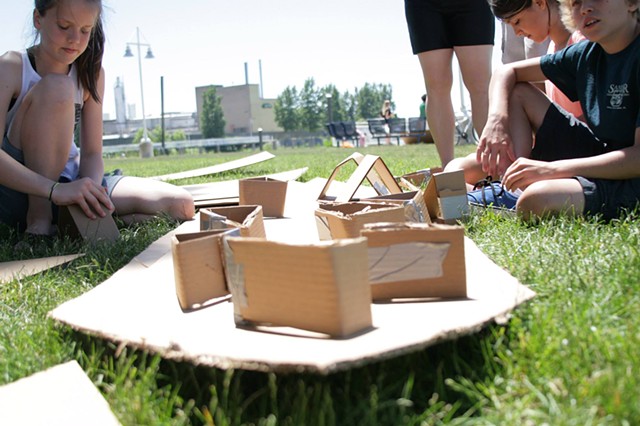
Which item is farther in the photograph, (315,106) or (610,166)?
(315,106)

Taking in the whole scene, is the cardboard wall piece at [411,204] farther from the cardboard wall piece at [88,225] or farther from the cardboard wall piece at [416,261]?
the cardboard wall piece at [88,225]

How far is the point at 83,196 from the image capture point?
2840mm

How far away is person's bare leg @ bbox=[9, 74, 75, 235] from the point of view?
9.61 ft

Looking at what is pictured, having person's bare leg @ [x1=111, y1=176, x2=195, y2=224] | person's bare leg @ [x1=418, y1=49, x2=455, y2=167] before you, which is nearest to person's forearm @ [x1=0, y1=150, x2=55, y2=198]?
person's bare leg @ [x1=111, y1=176, x2=195, y2=224]

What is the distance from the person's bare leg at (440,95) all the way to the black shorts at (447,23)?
2.3 inches

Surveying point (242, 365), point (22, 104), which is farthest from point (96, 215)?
point (242, 365)

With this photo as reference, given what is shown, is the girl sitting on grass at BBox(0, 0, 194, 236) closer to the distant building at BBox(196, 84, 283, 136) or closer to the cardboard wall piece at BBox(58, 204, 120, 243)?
the cardboard wall piece at BBox(58, 204, 120, 243)

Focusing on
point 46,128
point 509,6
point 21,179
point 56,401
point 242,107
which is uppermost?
point 242,107

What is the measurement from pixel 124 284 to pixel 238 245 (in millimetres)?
598

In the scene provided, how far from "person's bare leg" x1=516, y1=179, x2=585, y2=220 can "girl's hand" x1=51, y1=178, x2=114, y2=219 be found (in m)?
1.63

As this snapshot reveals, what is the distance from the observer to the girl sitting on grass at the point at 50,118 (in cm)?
286

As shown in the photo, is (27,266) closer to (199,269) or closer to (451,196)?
(199,269)

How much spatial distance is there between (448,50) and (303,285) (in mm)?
3222

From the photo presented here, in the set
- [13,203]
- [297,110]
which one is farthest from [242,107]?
[13,203]
